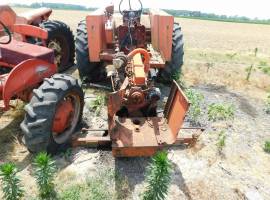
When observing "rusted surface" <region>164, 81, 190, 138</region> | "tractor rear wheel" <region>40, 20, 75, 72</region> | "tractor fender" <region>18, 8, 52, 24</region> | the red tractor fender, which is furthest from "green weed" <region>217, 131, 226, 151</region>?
"tractor fender" <region>18, 8, 52, 24</region>

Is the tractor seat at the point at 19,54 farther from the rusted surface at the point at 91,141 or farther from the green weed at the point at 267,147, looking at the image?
the green weed at the point at 267,147

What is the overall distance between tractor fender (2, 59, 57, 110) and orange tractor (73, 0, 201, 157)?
Answer: 3.25ft

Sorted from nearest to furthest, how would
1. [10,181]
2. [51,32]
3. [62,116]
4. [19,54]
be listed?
[10,181], [62,116], [19,54], [51,32]

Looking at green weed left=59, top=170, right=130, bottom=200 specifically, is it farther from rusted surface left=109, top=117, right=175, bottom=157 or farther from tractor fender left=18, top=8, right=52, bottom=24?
tractor fender left=18, top=8, right=52, bottom=24

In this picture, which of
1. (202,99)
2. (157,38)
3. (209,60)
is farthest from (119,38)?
(209,60)

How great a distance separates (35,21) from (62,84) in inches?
181

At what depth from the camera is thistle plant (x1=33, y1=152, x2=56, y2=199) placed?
11.6 feet

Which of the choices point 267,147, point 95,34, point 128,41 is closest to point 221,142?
point 267,147

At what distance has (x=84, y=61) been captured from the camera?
22.9 feet

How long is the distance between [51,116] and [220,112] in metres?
3.19

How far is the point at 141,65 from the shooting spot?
4.77 meters

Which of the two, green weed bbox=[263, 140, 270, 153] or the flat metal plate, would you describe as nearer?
the flat metal plate

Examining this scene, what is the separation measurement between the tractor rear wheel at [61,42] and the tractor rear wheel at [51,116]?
3298 millimetres

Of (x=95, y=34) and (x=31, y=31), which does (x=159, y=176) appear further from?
(x=95, y=34)
